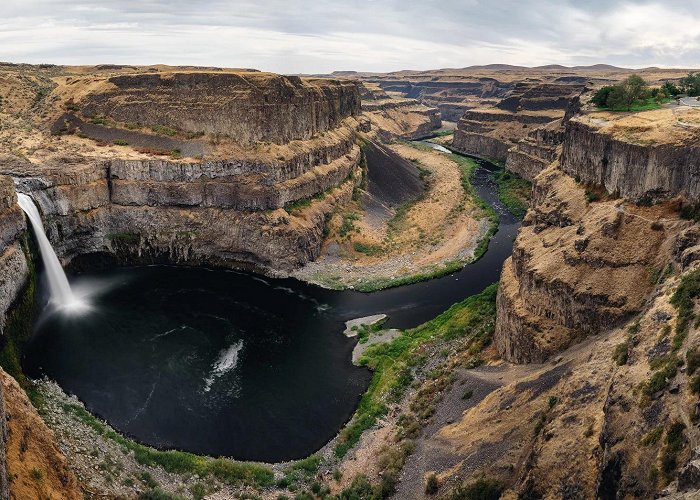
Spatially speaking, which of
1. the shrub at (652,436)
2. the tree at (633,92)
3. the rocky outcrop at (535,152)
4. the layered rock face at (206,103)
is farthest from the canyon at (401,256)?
the tree at (633,92)

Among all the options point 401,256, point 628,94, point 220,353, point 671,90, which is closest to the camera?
point 220,353

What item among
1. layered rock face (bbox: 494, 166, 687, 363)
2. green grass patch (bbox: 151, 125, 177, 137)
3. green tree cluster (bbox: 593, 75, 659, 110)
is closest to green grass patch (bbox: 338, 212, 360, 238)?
green grass patch (bbox: 151, 125, 177, 137)

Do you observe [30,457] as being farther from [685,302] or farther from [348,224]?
[348,224]

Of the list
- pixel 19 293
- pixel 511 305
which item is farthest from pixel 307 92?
pixel 511 305

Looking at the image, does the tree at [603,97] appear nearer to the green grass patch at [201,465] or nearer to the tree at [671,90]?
the tree at [671,90]

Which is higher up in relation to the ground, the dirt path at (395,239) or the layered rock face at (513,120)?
the layered rock face at (513,120)

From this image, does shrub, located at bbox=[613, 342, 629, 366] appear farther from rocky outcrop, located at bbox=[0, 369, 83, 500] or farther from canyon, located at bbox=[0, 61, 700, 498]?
rocky outcrop, located at bbox=[0, 369, 83, 500]

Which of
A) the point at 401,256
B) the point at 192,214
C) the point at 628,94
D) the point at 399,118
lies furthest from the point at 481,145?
the point at 192,214
